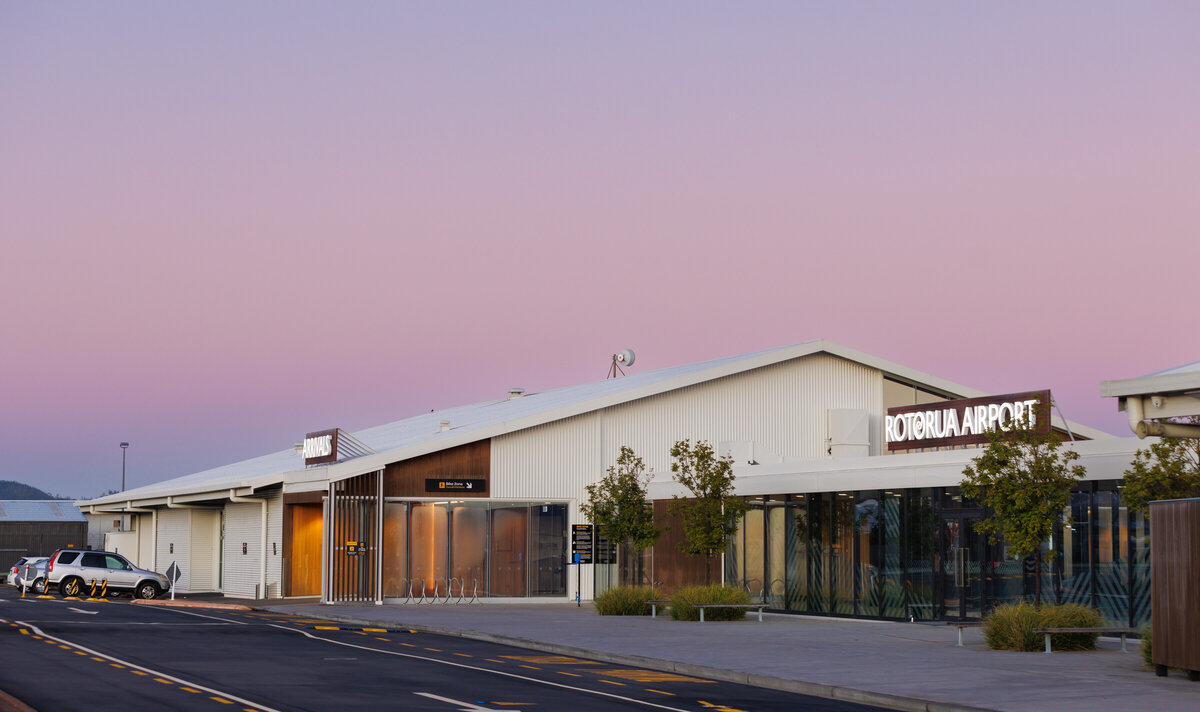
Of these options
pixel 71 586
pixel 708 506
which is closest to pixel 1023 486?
pixel 708 506

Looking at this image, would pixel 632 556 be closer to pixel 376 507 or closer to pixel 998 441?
pixel 376 507

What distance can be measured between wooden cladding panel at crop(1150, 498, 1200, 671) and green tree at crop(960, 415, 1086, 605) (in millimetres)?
6127

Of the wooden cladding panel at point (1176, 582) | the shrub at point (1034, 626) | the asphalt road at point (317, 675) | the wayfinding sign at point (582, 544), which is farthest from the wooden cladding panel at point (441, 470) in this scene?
the wooden cladding panel at point (1176, 582)

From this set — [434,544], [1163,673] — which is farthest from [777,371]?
[1163,673]

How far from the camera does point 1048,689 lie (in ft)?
54.6

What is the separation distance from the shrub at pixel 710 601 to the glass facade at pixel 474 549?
9.80m

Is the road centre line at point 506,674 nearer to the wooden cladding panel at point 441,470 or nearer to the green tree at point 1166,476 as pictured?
the green tree at point 1166,476

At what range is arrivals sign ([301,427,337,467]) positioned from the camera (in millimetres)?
39438

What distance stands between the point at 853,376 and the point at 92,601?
23.6 meters

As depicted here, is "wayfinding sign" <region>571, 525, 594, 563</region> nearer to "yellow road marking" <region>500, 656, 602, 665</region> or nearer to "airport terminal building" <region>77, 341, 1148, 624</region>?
"airport terminal building" <region>77, 341, 1148, 624</region>

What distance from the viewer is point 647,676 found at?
19.2m

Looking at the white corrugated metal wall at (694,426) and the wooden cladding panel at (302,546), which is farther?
the wooden cladding panel at (302,546)

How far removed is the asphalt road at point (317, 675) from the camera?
15.0m

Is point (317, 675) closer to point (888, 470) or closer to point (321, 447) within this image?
point (888, 470)
